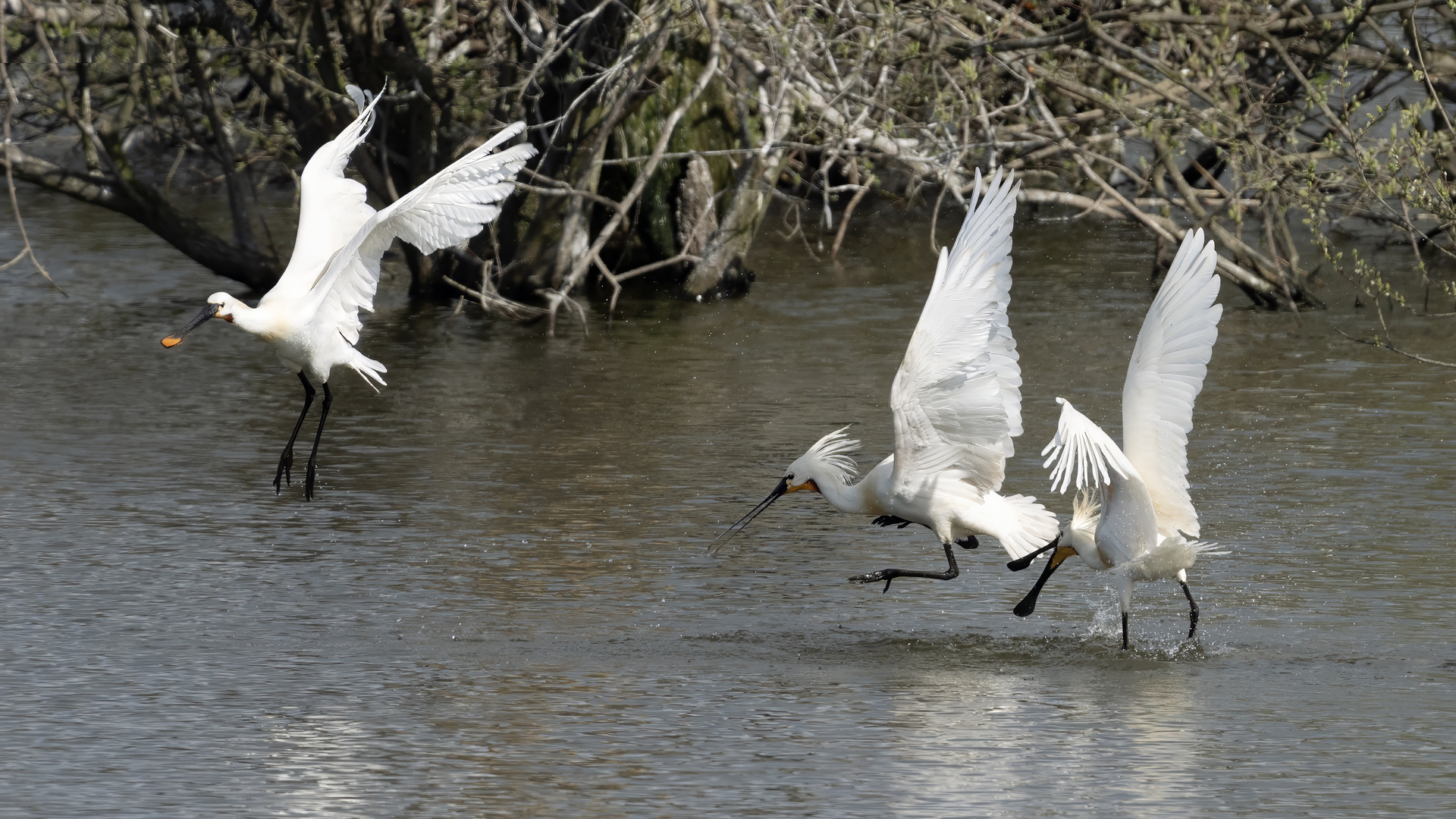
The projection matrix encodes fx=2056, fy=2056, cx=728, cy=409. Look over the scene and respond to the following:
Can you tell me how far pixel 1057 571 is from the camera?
8617 mm

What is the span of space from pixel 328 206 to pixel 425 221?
1.23 meters

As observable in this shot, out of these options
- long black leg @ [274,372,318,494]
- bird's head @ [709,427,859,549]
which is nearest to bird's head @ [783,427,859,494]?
bird's head @ [709,427,859,549]

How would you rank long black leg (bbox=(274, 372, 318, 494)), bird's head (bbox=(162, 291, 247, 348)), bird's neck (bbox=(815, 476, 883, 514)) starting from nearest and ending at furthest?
bird's neck (bbox=(815, 476, 883, 514)) < long black leg (bbox=(274, 372, 318, 494)) < bird's head (bbox=(162, 291, 247, 348))

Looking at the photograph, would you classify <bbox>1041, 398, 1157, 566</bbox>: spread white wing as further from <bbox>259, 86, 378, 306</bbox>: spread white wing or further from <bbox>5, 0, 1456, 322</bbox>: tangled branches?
<bbox>5, 0, 1456, 322</bbox>: tangled branches

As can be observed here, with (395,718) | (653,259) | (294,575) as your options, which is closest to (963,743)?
(395,718)

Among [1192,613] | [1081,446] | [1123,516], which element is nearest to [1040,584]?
[1123,516]

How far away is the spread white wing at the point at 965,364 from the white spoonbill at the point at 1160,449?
584mm

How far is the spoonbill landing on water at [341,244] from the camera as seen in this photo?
9.27 metres

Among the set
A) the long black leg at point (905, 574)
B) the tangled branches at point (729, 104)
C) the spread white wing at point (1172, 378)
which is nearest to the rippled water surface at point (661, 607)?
the long black leg at point (905, 574)

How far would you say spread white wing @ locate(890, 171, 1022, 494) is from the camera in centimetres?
780

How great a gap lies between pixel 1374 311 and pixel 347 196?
781 cm

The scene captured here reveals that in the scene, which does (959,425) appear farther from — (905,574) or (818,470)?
(818,470)

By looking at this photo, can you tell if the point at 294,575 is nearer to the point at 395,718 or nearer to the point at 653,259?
the point at 395,718

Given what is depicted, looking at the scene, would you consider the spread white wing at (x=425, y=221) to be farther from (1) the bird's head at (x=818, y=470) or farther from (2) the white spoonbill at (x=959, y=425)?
(2) the white spoonbill at (x=959, y=425)
